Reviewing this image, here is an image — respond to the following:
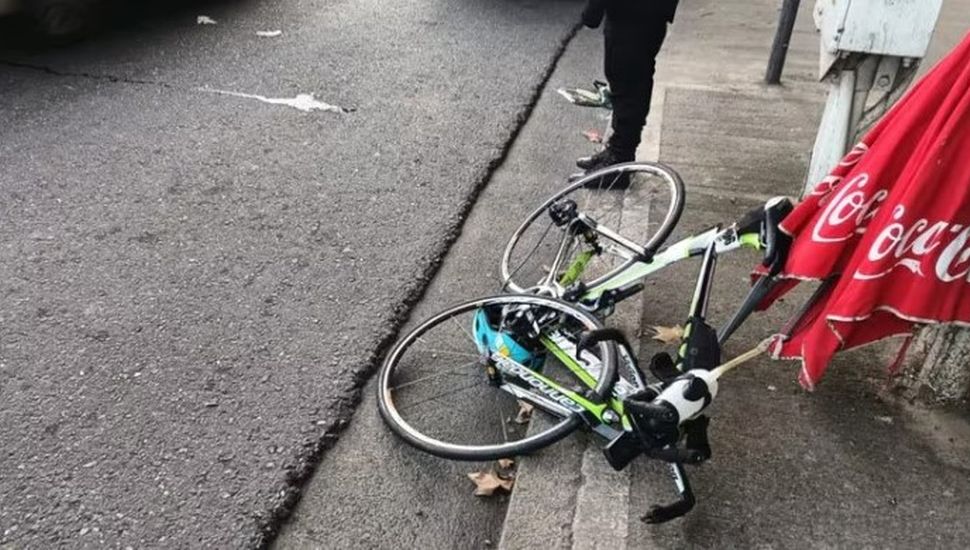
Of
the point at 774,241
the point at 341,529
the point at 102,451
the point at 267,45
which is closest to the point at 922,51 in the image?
the point at 774,241

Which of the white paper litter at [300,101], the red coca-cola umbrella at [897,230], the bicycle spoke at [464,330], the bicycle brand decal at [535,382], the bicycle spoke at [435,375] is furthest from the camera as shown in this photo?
the white paper litter at [300,101]

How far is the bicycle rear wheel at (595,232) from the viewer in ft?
10.8

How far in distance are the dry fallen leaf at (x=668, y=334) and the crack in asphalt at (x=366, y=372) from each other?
1.08 m

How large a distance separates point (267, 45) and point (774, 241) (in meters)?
5.57

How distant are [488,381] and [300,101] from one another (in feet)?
11.5

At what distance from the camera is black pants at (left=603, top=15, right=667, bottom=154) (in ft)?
13.7

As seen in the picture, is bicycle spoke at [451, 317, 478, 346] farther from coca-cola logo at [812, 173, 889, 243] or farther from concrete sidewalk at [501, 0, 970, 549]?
coca-cola logo at [812, 173, 889, 243]

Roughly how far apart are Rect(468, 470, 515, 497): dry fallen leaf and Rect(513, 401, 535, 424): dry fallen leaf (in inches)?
11.6

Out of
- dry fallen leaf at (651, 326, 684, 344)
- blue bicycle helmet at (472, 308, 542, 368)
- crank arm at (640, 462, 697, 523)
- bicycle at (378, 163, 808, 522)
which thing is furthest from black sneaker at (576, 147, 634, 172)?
crank arm at (640, 462, 697, 523)

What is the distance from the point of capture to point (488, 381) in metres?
3.05

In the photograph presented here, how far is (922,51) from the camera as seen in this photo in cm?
362

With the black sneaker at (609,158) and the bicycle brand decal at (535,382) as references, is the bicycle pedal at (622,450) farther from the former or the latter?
the black sneaker at (609,158)

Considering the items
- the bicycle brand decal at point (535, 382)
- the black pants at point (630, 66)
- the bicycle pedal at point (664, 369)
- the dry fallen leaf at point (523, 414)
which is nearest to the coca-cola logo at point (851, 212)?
the bicycle pedal at point (664, 369)

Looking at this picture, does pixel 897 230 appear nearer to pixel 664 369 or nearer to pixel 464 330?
pixel 664 369
